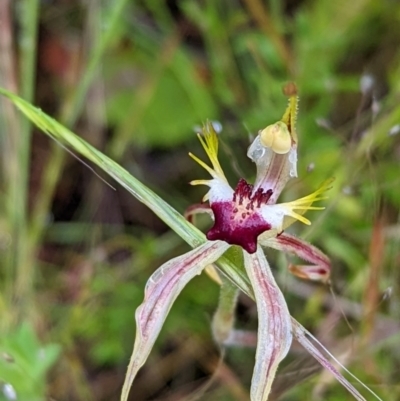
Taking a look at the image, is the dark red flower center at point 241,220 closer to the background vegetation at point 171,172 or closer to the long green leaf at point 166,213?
the long green leaf at point 166,213

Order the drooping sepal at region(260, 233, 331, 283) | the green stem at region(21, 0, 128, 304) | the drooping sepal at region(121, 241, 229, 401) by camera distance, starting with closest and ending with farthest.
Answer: the drooping sepal at region(121, 241, 229, 401) → the drooping sepal at region(260, 233, 331, 283) → the green stem at region(21, 0, 128, 304)

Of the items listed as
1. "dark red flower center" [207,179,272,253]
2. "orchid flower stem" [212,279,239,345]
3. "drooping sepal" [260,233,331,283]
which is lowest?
"orchid flower stem" [212,279,239,345]

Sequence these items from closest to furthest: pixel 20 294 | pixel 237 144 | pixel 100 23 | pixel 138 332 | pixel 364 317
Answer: pixel 138 332, pixel 364 317, pixel 20 294, pixel 100 23, pixel 237 144

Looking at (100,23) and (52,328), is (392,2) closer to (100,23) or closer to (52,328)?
(100,23)

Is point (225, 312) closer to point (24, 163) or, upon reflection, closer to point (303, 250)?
point (303, 250)

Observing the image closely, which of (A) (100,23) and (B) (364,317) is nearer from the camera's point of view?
(B) (364,317)

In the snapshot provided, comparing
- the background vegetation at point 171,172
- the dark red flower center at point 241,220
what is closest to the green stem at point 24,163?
the background vegetation at point 171,172

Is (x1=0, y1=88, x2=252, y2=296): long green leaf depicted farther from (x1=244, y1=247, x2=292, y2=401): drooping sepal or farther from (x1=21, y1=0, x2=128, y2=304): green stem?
(x1=21, y1=0, x2=128, y2=304): green stem

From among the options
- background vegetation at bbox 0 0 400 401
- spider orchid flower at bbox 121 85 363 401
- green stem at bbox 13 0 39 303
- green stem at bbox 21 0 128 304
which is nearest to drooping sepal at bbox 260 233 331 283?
spider orchid flower at bbox 121 85 363 401

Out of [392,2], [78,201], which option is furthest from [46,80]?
[392,2]
